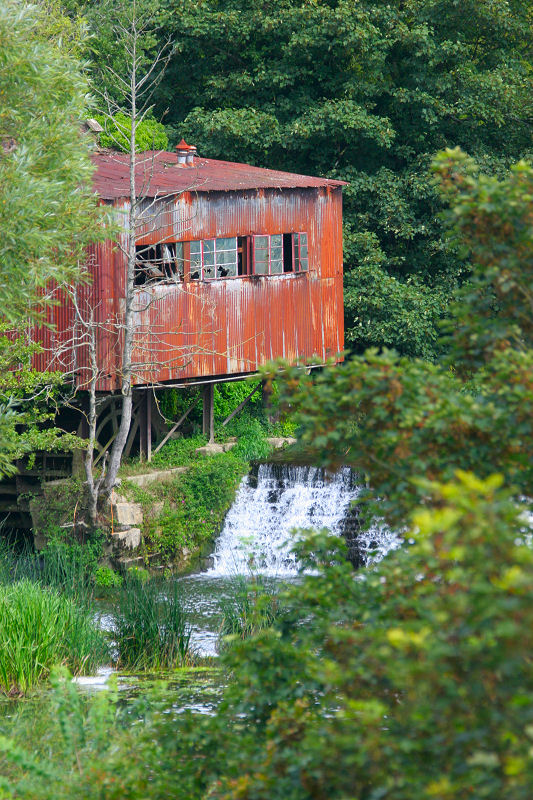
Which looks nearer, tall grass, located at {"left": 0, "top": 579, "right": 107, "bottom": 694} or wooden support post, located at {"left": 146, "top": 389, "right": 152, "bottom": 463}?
tall grass, located at {"left": 0, "top": 579, "right": 107, "bottom": 694}

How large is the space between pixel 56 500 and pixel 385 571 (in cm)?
1472

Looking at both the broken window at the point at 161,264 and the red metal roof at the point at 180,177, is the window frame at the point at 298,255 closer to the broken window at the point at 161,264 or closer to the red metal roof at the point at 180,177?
the red metal roof at the point at 180,177

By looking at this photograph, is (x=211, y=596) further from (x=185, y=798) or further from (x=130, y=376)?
(x=185, y=798)

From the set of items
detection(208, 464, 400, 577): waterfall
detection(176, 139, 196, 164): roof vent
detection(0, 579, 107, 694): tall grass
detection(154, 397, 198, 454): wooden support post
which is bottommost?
detection(208, 464, 400, 577): waterfall

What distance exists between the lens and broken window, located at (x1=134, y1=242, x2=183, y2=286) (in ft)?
66.0

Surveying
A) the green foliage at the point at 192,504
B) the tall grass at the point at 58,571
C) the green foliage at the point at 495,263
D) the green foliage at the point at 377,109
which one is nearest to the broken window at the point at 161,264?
the green foliage at the point at 192,504

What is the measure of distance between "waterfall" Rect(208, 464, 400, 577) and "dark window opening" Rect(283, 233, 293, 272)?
14.7ft

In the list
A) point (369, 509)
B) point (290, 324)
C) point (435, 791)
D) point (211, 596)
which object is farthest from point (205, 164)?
point (435, 791)

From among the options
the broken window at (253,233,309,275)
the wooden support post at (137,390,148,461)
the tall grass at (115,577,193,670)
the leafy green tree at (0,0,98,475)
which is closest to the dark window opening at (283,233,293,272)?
the broken window at (253,233,309,275)

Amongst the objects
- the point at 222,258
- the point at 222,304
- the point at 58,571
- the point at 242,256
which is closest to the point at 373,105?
the point at 242,256

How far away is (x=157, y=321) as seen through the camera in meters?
20.1

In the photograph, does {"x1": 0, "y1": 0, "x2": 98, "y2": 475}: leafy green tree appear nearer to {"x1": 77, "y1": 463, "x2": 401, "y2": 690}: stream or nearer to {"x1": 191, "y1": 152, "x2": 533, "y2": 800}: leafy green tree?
{"x1": 191, "y1": 152, "x2": 533, "y2": 800}: leafy green tree

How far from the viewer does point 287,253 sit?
23.0 m

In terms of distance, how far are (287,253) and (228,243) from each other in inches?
70.5
